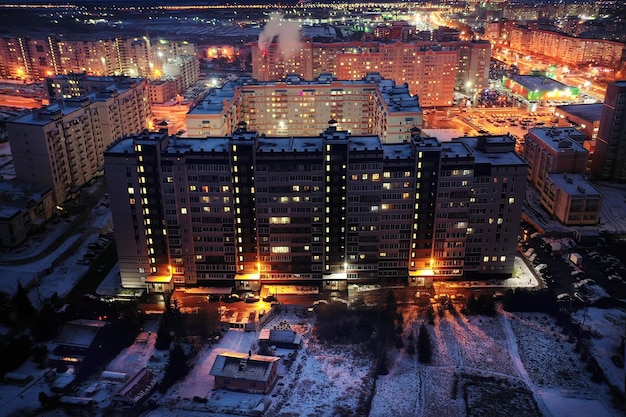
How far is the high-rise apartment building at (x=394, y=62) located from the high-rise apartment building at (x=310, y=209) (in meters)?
99.4

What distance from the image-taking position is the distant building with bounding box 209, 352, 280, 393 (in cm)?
6366

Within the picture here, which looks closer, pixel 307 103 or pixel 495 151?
pixel 495 151

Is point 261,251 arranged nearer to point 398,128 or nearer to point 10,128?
point 398,128

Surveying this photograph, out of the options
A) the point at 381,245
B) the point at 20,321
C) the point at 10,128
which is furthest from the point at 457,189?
the point at 10,128

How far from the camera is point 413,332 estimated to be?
73.4 meters

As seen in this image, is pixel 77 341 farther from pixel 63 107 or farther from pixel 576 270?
pixel 576 270

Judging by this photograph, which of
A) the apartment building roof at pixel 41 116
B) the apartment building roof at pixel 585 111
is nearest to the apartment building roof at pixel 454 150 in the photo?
the apartment building roof at pixel 585 111

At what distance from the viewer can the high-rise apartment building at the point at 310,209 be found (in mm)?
77562

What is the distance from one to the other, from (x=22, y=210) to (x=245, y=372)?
57633 millimetres

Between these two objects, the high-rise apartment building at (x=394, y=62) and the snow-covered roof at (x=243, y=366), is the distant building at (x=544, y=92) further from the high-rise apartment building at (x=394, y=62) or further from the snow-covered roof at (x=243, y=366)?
the snow-covered roof at (x=243, y=366)

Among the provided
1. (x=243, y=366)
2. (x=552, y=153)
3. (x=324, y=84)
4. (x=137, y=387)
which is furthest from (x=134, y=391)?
(x=324, y=84)

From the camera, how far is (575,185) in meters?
106

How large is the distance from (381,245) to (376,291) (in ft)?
21.9

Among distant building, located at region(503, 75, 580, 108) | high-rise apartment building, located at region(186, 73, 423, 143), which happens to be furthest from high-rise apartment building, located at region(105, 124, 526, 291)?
distant building, located at region(503, 75, 580, 108)
